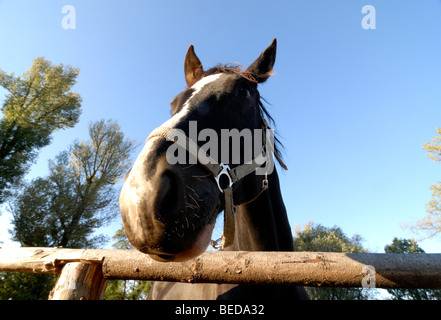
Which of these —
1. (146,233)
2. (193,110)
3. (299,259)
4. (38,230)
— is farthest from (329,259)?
(38,230)

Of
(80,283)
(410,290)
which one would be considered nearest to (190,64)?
(80,283)

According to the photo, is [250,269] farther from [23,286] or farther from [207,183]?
[23,286]

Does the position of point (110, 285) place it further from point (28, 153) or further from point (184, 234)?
point (184, 234)

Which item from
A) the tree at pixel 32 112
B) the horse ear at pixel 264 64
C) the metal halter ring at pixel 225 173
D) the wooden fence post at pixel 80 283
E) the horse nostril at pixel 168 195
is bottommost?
the wooden fence post at pixel 80 283

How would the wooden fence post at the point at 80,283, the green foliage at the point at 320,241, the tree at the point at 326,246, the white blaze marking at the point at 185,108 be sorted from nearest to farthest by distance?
the white blaze marking at the point at 185,108, the wooden fence post at the point at 80,283, the tree at the point at 326,246, the green foliage at the point at 320,241

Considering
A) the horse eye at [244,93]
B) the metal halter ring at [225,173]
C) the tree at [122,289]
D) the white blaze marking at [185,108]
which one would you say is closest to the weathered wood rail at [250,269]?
the metal halter ring at [225,173]

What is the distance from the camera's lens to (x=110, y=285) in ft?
46.2

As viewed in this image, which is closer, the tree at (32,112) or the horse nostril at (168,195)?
the horse nostril at (168,195)

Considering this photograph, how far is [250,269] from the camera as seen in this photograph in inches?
62.6

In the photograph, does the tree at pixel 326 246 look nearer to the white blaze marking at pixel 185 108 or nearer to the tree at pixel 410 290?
→ the tree at pixel 410 290

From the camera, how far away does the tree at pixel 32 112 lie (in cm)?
1195

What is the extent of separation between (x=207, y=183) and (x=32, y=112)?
55.2ft

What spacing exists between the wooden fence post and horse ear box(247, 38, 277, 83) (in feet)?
8.02

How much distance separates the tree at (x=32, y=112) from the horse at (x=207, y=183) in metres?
14.2
